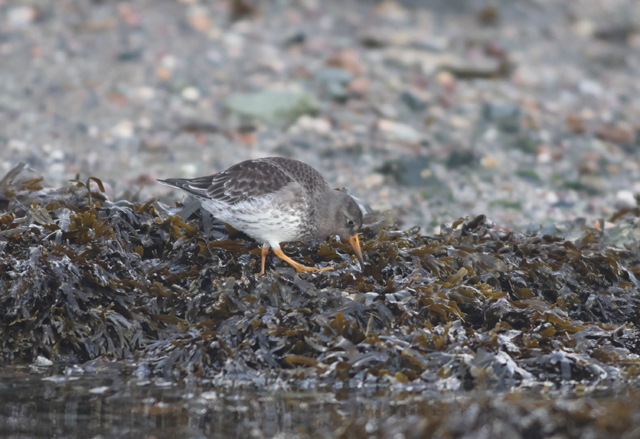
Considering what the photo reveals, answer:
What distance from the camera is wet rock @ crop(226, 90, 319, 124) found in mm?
10633

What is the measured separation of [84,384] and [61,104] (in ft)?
22.0

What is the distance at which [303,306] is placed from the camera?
5199mm

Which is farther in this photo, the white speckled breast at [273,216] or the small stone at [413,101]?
the small stone at [413,101]

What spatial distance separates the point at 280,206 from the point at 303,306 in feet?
2.97

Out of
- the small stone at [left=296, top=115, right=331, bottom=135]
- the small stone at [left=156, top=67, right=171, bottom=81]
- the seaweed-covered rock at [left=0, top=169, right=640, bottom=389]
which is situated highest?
the small stone at [left=156, top=67, right=171, bottom=81]

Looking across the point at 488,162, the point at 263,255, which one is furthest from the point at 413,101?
the point at 263,255

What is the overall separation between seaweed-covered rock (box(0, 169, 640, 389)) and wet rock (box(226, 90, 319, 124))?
4.79 metres

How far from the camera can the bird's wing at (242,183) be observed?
585 cm

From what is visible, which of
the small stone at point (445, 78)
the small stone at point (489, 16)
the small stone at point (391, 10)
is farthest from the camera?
the small stone at point (489, 16)

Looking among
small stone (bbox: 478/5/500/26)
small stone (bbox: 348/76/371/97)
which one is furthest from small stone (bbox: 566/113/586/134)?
small stone (bbox: 478/5/500/26)

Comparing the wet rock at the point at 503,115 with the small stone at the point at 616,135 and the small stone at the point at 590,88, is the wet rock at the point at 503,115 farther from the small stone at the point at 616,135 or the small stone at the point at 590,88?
the small stone at the point at 590,88

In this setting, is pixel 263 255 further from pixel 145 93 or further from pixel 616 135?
pixel 616 135

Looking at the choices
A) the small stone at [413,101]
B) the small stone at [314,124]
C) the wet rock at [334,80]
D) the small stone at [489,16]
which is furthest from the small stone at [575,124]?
the small stone at [314,124]

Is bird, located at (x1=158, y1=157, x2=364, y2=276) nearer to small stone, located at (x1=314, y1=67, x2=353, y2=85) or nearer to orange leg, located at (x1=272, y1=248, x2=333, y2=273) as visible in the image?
orange leg, located at (x1=272, y1=248, x2=333, y2=273)
